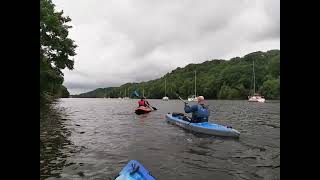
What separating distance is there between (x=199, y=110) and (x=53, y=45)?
82.4 feet

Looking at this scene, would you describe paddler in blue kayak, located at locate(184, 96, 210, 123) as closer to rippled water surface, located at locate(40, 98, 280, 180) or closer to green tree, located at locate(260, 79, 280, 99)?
rippled water surface, located at locate(40, 98, 280, 180)

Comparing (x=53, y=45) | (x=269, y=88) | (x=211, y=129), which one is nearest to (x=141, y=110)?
(x=53, y=45)

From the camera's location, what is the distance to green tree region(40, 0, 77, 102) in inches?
1351

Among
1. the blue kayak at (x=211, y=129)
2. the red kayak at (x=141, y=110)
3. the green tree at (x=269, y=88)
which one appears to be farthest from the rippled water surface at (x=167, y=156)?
the green tree at (x=269, y=88)


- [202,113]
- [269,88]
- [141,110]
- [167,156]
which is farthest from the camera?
[269,88]

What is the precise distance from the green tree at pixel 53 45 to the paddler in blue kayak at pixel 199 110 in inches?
804

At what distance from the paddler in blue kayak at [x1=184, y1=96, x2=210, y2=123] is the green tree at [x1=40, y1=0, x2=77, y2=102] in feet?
67.0

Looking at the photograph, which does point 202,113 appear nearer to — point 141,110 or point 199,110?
point 199,110

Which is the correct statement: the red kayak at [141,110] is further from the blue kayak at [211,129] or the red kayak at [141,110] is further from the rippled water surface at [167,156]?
the rippled water surface at [167,156]

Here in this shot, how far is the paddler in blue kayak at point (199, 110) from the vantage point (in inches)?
731

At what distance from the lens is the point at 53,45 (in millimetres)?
37688

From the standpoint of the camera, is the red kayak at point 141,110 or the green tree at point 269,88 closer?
the red kayak at point 141,110
